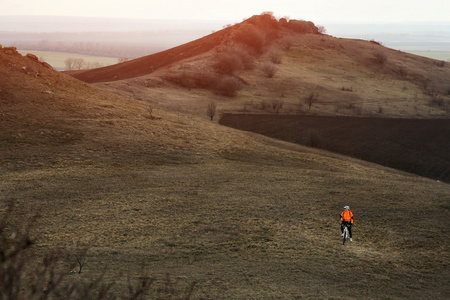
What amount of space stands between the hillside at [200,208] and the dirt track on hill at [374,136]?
6596 millimetres

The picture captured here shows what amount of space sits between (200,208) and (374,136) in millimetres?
47290

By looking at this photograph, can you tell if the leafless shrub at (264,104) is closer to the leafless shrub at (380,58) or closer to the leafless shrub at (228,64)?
the leafless shrub at (228,64)

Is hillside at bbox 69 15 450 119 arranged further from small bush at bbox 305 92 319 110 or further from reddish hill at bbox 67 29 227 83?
small bush at bbox 305 92 319 110

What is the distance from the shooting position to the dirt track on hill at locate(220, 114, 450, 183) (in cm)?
5316

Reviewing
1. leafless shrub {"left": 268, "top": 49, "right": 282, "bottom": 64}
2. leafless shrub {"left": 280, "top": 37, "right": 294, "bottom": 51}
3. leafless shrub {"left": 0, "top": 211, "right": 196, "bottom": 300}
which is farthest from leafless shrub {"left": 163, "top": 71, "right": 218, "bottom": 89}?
leafless shrub {"left": 0, "top": 211, "right": 196, "bottom": 300}

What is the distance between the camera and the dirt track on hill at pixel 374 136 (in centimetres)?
5316

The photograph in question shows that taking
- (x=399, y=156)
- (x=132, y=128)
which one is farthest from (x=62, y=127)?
(x=399, y=156)

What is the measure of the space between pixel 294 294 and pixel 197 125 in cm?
4287

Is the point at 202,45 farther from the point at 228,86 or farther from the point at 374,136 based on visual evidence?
the point at 374,136

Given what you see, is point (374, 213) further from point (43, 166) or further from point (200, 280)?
point (43, 166)

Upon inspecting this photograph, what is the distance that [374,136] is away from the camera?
65.8 meters

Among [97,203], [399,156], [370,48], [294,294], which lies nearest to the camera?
[294,294]

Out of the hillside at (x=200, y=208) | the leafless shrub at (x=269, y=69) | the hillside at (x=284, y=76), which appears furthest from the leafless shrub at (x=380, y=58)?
the hillside at (x=200, y=208)

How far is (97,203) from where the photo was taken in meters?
28.2
